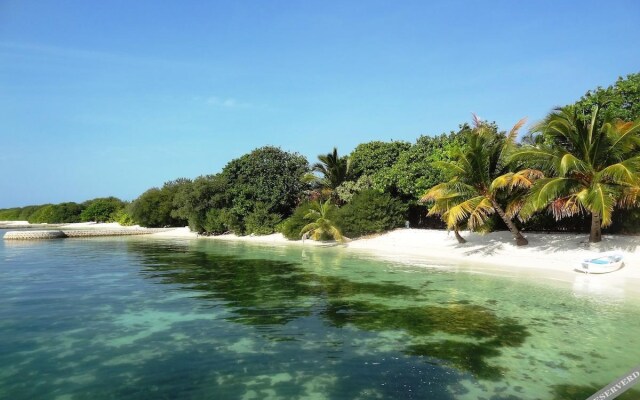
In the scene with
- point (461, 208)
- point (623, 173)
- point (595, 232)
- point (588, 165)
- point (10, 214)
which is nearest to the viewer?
point (623, 173)

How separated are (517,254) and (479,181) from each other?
12.8ft

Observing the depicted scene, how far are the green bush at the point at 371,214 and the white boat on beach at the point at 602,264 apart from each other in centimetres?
1504

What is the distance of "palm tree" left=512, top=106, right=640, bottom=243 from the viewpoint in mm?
16266

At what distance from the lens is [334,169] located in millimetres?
36156

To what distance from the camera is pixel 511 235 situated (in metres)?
23.2

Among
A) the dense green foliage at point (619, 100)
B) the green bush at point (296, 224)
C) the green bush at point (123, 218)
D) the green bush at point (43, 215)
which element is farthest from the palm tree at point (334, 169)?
the green bush at point (43, 215)

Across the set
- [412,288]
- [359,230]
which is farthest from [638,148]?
[359,230]

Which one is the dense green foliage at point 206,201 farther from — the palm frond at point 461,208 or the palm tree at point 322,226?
the palm frond at point 461,208

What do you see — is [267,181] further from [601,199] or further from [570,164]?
[601,199]

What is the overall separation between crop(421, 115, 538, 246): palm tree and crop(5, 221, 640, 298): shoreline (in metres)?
1.54

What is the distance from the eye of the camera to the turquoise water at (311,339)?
632 centimetres

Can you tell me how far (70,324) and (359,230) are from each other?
2227 centimetres

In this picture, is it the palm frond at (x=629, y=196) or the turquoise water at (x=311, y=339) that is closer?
the turquoise water at (x=311, y=339)

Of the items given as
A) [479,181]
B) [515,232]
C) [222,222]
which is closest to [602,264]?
[515,232]
